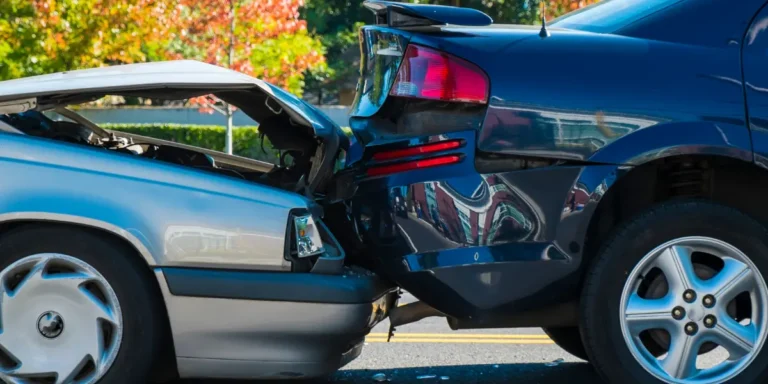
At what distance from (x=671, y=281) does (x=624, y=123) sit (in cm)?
60

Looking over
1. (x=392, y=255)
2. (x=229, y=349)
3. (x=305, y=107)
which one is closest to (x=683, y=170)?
(x=392, y=255)

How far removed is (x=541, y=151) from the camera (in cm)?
360

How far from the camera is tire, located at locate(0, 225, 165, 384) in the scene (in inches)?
139

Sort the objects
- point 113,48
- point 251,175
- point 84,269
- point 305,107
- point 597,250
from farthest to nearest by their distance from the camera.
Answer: point 113,48
point 251,175
point 305,107
point 597,250
point 84,269

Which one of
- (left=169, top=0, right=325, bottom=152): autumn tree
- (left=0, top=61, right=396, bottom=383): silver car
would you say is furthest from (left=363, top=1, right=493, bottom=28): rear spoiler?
(left=169, top=0, right=325, bottom=152): autumn tree

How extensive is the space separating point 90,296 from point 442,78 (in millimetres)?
1459

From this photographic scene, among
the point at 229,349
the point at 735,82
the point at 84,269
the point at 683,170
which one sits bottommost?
the point at 229,349

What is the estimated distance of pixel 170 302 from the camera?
3539mm

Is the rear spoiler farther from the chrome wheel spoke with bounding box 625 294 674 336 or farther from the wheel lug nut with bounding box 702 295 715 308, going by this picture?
the wheel lug nut with bounding box 702 295 715 308

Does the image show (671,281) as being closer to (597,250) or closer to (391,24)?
(597,250)

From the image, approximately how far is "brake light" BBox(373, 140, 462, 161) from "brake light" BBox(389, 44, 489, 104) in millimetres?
158

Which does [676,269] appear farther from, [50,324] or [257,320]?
[50,324]

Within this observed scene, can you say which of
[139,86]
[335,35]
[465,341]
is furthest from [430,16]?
[335,35]

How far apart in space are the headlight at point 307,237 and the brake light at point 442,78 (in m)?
0.59
